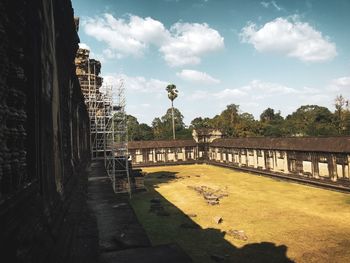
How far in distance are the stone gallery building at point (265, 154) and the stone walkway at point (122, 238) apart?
65.0ft

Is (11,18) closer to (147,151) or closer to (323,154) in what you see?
(323,154)

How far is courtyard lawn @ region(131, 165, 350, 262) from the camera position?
460 inches

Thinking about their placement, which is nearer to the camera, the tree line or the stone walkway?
the stone walkway

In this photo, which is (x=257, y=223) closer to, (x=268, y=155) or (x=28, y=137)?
(x=28, y=137)

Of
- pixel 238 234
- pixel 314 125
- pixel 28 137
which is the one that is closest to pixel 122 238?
pixel 28 137

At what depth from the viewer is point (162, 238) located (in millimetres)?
13547

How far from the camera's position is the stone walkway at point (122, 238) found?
5.66 metres

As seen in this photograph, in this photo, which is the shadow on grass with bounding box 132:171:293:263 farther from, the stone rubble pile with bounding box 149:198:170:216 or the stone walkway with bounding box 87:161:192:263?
the stone walkway with bounding box 87:161:192:263

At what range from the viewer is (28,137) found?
13.0ft

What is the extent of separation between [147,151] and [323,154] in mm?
28794

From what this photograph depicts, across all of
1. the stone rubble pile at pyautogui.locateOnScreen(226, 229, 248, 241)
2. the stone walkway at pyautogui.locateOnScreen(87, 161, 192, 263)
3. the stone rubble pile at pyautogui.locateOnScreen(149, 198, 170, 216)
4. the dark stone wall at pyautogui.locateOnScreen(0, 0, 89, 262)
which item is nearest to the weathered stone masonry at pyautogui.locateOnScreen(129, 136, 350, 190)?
the stone rubble pile at pyautogui.locateOnScreen(226, 229, 248, 241)

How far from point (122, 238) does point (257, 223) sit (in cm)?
1052

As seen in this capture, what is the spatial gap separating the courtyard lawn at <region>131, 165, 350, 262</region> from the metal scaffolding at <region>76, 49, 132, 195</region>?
11.8 ft

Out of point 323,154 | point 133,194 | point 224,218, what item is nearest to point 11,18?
point 224,218
